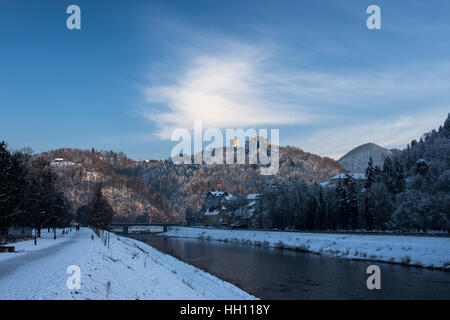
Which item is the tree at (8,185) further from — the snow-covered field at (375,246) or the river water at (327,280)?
the snow-covered field at (375,246)

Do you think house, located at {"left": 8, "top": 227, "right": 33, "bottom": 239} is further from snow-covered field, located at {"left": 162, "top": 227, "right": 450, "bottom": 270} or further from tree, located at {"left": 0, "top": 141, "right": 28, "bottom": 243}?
snow-covered field, located at {"left": 162, "top": 227, "right": 450, "bottom": 270}

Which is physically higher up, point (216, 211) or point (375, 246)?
point (375, 246)

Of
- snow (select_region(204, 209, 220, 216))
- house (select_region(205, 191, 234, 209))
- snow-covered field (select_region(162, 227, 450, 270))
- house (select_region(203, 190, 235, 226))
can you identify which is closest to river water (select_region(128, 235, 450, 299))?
snow-covered field (select_region(162, 227, 450, 270))

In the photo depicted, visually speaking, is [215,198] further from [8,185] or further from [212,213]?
[8,185]

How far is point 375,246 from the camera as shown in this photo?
4353 cm

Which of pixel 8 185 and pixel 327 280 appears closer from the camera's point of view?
pixel 327 280

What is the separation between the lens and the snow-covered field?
1403 inches

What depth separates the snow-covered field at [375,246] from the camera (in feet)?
117

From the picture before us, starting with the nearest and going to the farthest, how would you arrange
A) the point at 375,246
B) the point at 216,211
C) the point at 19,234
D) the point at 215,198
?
the point at 375,246 < the point at 19,234 < the point at 216,211 < the point at 215,198

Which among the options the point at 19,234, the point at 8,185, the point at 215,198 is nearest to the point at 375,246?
the point at 8,185

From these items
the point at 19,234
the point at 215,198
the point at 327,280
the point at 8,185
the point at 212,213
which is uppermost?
the point at 8,185
